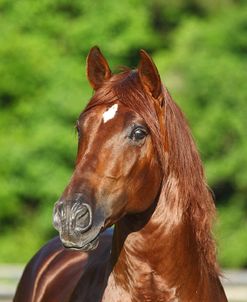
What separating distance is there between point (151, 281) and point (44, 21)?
77.2 ft

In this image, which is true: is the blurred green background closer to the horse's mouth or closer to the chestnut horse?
the chestnut horse

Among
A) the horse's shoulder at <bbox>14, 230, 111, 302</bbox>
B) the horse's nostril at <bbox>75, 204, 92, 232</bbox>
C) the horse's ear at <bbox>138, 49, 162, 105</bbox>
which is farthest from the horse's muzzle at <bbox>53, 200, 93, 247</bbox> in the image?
the horse's shoulder at <bbox>14, 230, 111, 302</bbox>

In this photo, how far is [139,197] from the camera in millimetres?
5105

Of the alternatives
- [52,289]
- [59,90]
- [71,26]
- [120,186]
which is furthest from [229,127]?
[120,186]

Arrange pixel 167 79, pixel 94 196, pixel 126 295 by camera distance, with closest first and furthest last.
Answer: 1. pixel 94 196
2. pixel 126 295
3. pixel 167 79

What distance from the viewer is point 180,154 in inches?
206

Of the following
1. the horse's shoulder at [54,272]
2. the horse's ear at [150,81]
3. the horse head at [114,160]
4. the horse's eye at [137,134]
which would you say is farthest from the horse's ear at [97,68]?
the horse's shoulder at [54,272]

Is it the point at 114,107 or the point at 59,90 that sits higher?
the point at 59,90

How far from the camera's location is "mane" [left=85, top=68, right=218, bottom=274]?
513 centimetres

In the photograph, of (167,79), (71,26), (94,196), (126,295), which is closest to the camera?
(94,196)

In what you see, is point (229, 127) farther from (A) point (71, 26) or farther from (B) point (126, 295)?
(B) point (126, 295)

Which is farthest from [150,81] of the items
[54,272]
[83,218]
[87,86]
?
[87,86]

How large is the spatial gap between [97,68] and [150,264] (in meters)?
1.00

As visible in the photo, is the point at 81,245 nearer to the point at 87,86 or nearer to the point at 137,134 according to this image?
the point at 137,134
